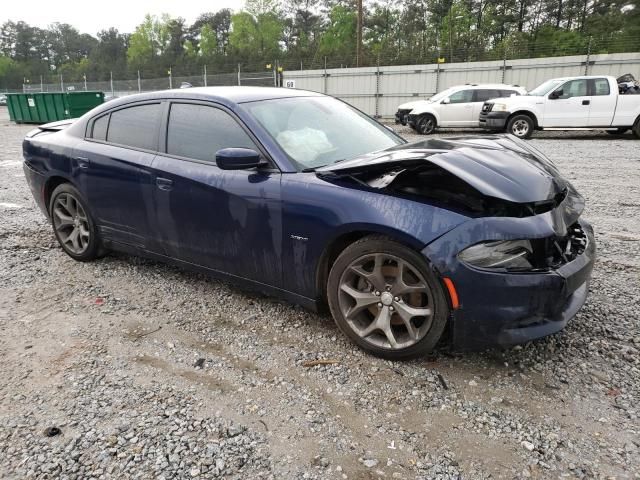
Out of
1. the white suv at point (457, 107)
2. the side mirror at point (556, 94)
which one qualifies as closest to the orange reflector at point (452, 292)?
the side mirror at point (556, 94)

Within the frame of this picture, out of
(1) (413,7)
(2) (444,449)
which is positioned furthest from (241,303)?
(1) (413,7)

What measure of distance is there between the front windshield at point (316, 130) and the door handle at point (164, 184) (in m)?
0.77

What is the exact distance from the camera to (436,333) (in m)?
2.54

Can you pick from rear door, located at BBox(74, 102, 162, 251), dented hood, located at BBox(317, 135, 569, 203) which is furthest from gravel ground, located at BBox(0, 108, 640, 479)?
dented hood, located at BBox(317, 135, 569, 203)

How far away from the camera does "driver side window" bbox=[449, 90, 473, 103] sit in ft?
50.3

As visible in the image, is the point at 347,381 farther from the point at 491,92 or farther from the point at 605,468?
the point at 491,92

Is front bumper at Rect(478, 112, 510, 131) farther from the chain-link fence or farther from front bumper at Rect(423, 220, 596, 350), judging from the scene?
the chain-link fence

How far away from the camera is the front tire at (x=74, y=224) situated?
420cm

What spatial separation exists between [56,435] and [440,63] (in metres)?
22.5

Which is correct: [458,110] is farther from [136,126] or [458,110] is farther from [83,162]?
[83,162]

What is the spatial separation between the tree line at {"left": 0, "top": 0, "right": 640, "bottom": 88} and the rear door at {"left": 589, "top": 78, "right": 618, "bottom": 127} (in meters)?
8.08

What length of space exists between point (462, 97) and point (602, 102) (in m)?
4.02

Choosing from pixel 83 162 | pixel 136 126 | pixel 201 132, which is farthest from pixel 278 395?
pixel 83 162

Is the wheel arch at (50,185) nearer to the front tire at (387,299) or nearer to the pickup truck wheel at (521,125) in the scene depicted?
the front tire at (387,299)
